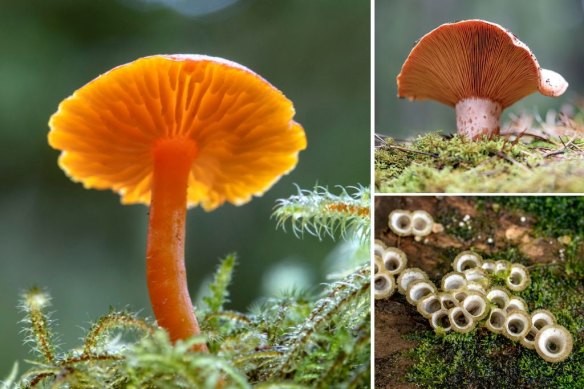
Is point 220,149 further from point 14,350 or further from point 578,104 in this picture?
point 14,350

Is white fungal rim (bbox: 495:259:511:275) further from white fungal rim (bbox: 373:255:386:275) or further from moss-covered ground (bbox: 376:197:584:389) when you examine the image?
→ white fungal rim (bbox: 373:255:386:275)

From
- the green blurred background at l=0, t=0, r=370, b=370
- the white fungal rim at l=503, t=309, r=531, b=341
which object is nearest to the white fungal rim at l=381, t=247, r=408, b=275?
the white fungal rim at l=503, t=309, r=531, b=341

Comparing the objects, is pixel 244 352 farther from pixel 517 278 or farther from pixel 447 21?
pixel 447 21

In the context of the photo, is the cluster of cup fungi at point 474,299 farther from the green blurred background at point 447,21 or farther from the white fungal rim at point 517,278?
the green blurred background at point 447,21

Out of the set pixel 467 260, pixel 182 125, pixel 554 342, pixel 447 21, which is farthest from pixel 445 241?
pixel 182 125

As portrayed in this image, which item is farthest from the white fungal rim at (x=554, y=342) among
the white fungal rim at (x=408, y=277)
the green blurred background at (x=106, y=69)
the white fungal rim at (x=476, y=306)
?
the green blurred background at (x=106, y=69)

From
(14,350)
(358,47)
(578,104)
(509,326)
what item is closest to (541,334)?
(509,326)
